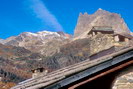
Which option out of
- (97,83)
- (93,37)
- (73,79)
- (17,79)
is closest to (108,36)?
(93,37)

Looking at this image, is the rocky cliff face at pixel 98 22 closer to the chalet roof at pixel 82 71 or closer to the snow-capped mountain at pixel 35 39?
the snow-capped mountain at pixel 35 39

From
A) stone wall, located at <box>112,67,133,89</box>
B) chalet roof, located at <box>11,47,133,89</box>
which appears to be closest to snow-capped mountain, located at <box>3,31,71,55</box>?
stone wall, located at <box>112,67,133,89</box>

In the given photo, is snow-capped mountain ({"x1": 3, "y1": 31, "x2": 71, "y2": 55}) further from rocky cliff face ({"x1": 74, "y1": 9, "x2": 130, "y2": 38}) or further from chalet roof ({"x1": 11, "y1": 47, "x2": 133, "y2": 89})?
chalet roof ({"x1": 11, "y1": 47, "x2": 133, "y2": 89})

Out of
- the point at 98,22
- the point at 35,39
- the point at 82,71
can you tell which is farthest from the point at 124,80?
the point at 35,39

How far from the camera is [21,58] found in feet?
272

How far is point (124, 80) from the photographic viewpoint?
211 inches

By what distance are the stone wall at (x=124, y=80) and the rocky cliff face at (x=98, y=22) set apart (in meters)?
148

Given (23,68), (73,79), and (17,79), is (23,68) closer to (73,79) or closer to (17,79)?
(17,79)

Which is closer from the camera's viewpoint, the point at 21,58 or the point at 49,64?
the point at 49,64

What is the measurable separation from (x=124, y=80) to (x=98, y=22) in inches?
5909

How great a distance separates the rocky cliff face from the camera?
156375 millimetres

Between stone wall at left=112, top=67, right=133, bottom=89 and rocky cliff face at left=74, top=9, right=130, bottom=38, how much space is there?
148 meters

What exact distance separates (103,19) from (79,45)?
56.4m

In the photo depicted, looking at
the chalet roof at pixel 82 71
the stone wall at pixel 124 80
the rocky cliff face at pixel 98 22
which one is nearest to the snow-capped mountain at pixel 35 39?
the rocky cliff face at pixel 98 22
